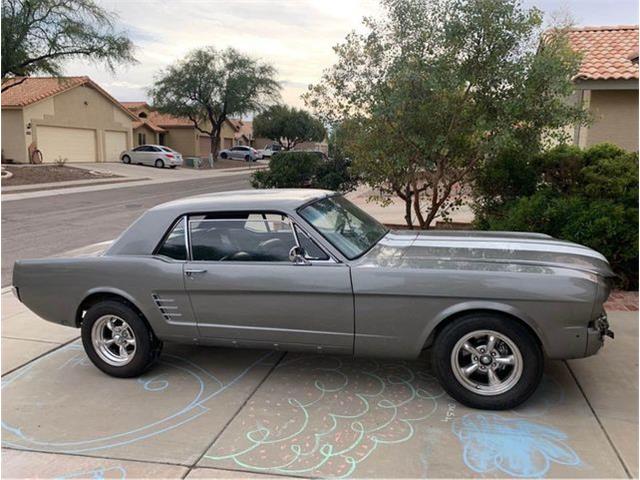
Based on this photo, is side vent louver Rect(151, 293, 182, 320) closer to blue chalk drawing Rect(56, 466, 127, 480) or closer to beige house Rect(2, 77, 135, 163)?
blue chalk drawing Rect(56, 466, 127, 480)

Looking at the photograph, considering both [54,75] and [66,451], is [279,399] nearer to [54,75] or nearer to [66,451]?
[66,451]

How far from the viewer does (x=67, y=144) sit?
35844mm

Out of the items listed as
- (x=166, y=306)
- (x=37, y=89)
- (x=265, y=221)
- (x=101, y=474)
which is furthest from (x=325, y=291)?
(x=37, y=89)

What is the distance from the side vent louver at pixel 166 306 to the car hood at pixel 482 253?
1503 millimetres

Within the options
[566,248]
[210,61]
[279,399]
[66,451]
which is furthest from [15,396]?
[210,61]

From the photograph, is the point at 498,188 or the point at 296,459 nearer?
the point at 296,459

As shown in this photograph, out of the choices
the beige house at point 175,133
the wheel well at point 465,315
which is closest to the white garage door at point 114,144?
the beige house at point 175,133

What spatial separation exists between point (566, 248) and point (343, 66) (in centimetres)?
569

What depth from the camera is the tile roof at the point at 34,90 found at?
3234 centimetres

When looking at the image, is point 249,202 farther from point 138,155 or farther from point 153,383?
point 138,155

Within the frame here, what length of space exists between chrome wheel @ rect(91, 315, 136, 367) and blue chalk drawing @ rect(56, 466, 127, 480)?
1.29 meters

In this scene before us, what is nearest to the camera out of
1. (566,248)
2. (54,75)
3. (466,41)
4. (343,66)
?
(566,248)

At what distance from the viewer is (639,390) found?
12.9 feet

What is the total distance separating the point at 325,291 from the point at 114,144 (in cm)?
4079
